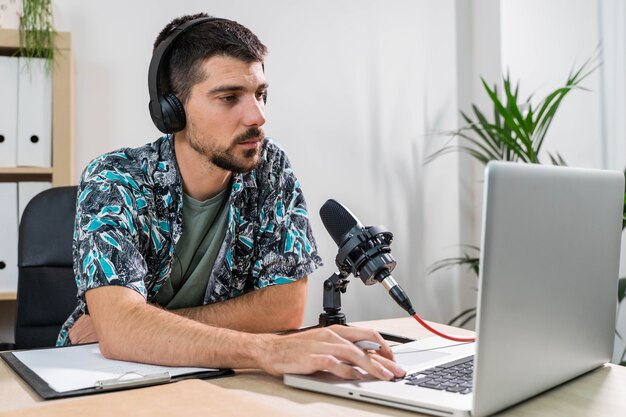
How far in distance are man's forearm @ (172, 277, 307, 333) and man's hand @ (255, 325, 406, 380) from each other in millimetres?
424

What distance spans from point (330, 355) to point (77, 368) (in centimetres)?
38

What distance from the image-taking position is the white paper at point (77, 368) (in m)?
0.90

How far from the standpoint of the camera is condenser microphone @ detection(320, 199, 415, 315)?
1.04 metres

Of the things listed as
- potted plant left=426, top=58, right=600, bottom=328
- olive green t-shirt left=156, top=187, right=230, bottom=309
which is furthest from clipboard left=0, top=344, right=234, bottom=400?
potted plant left=426, top=58, right=600, bottom=328

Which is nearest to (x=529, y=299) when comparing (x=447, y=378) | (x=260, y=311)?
(x=447, y=378)

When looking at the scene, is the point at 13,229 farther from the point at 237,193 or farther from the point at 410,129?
the point at 410,129

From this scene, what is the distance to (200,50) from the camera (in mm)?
1436

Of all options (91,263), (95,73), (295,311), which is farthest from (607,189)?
(95,73)

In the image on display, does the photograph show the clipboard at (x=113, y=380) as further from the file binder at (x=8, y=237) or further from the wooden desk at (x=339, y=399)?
the file binder at (x=8, y=237)

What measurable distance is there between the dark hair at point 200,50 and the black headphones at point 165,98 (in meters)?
0.02

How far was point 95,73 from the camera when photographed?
2.37 metres

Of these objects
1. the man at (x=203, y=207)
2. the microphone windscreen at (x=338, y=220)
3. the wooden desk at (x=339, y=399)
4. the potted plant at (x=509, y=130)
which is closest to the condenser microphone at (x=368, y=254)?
the microphone windscreen at (x=338, y=220)

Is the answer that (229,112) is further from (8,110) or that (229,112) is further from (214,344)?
(8,110)

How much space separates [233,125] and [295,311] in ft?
1.39
